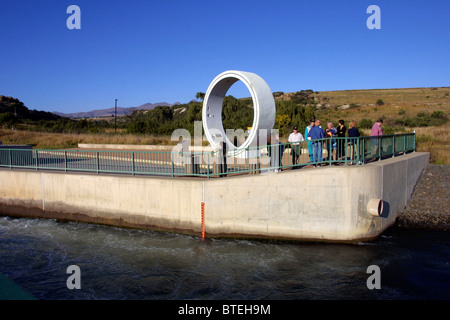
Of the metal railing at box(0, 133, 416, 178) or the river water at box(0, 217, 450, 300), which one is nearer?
the river water at box(0, 217, 450, 300)

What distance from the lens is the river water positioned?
26.9 feet

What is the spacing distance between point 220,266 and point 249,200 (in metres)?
2.54

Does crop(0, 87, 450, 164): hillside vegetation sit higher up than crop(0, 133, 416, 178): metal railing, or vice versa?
crop(0, 87, 450, 164): hillside vegetation

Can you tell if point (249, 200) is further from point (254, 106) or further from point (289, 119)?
point (289, 119)

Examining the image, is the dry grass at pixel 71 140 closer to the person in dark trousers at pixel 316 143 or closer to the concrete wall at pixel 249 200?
→ the concrete wall at pixel 249 200

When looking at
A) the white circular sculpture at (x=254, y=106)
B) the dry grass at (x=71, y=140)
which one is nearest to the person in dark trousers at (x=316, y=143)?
the white circular sculpture at (x=254, y=106)

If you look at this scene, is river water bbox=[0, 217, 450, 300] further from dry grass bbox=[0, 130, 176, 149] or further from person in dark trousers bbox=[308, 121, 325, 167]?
dry grass bbox=[0, 130, 176, 149]

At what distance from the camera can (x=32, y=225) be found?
46.1 ft

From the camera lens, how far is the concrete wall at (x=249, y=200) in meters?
10.6

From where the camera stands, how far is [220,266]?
9703 mm

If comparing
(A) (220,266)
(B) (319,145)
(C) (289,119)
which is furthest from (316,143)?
(C) (289,119)

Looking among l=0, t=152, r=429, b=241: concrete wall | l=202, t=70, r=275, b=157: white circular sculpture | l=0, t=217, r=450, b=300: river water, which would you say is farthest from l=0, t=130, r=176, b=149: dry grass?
l=0, t=217, r=450, b=300: river water

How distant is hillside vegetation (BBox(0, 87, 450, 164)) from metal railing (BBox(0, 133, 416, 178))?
9499 millimetres
